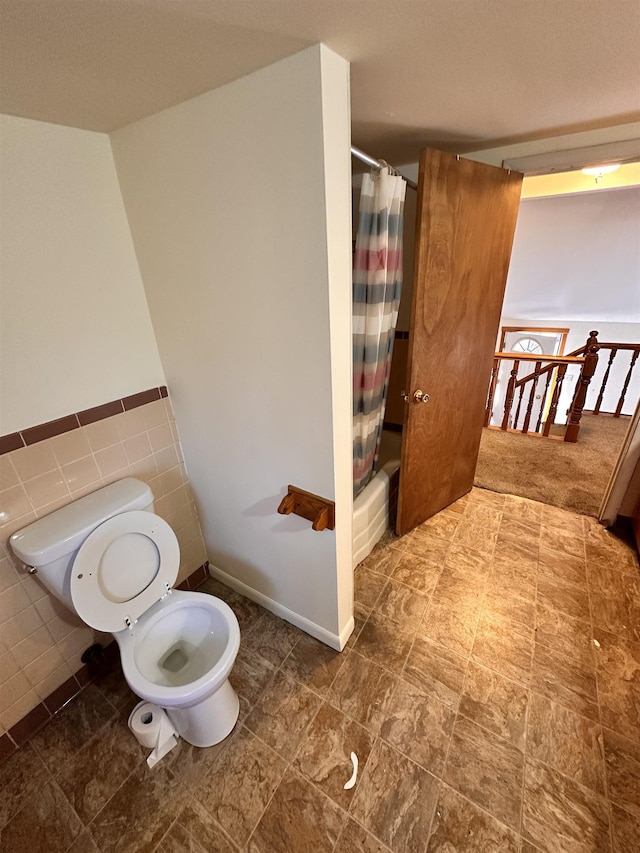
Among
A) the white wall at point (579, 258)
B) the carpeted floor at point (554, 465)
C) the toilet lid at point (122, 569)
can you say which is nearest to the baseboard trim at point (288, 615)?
the toilet lid at point (122, 569)

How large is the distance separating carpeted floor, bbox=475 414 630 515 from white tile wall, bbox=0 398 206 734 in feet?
7.48

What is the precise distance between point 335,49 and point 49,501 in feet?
5.19

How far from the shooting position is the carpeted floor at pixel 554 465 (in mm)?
2465

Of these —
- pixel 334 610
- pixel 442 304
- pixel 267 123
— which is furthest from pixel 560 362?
pixel 267 123

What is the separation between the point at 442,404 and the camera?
1969mm

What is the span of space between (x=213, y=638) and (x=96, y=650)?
0.54 metres

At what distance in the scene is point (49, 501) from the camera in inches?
48.8

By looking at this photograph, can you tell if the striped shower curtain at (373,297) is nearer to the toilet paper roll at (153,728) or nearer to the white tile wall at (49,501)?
the white tile wall at (49,501)

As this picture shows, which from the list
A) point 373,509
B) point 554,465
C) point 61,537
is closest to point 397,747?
point 373,509

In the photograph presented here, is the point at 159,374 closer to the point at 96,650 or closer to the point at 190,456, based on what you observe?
the point at 190,456

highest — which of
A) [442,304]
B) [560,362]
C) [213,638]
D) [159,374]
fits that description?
[442,304]

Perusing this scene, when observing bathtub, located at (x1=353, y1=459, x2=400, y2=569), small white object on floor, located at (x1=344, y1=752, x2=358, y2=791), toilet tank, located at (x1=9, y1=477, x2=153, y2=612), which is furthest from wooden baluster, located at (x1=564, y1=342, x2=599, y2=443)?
toilet tank, located at (x1=9, y1=477, x2=153, y2=612)

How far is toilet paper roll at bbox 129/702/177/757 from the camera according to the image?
3.93ft

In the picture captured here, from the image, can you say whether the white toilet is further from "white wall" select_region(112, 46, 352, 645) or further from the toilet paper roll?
"white wall" select_region(112, 46, 352, 645)
